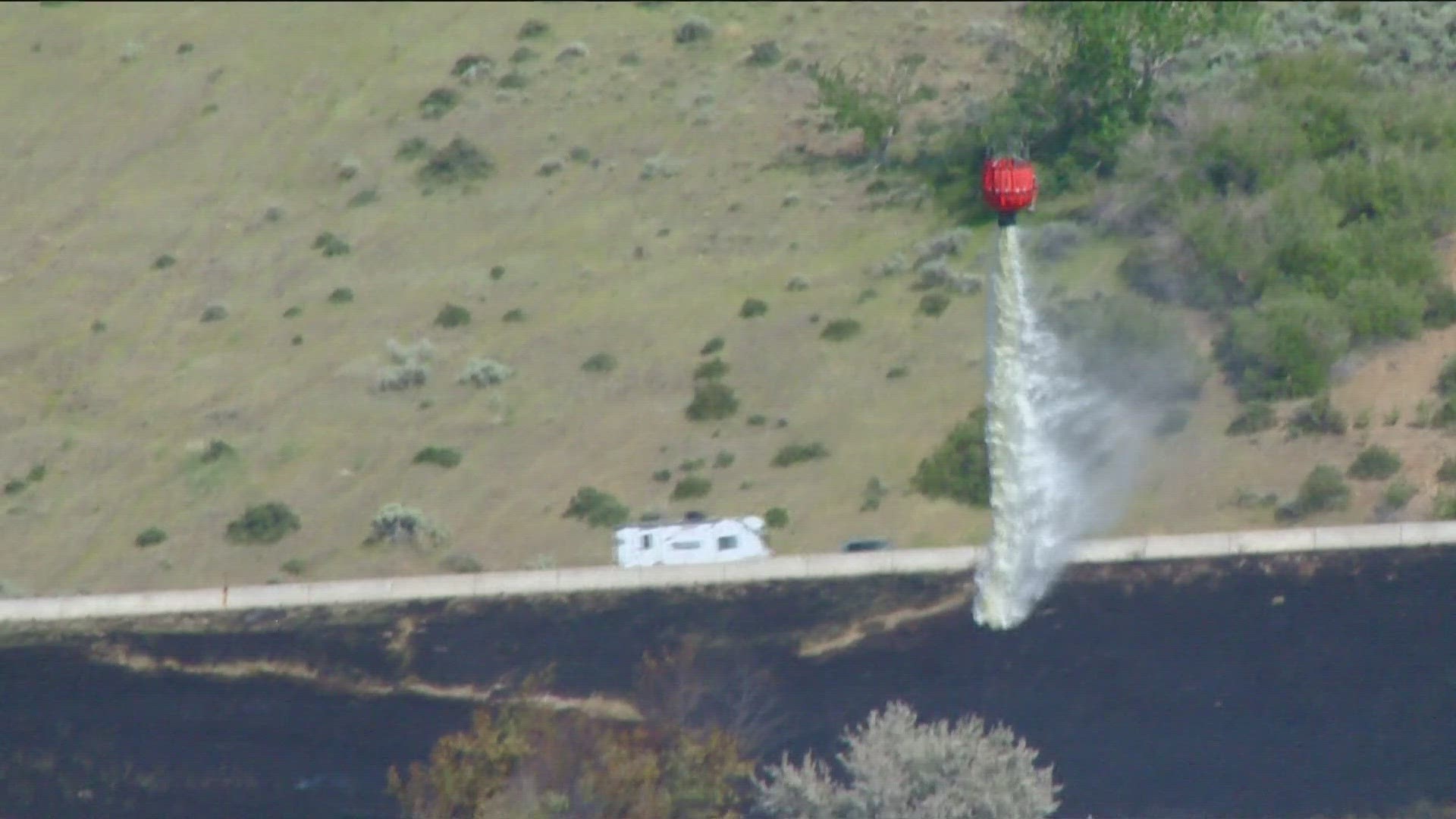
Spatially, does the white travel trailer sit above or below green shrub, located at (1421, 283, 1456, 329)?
A: below

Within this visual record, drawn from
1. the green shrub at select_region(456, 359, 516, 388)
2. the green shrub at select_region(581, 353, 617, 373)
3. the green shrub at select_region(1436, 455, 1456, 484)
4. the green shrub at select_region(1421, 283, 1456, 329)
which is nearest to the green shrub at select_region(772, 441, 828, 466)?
the green shrub at select_region(581, 353, 617, 373)

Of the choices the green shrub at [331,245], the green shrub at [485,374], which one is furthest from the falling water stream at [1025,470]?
the green shrub at [331,245]

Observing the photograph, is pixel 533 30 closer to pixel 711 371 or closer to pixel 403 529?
pixel 711 371

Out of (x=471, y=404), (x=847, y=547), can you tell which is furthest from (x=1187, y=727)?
(x=471, y=404)

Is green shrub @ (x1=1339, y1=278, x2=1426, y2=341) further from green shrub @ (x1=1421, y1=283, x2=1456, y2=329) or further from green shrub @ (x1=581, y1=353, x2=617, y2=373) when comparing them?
green shrub @ (x1=581, y1=353, x2=617, y2=373)

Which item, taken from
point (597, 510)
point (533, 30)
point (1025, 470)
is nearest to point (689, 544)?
point (597, 510)
